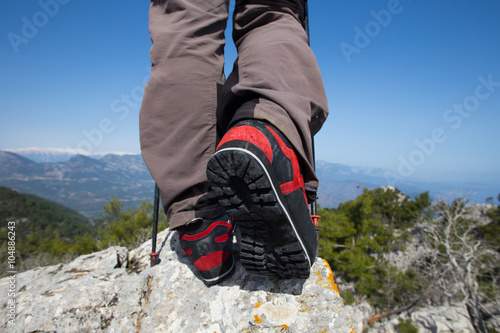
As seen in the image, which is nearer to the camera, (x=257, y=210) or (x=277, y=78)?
(x=257, y=210)

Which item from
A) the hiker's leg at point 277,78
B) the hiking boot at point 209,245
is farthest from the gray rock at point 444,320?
the hiker's leg at point 277,78

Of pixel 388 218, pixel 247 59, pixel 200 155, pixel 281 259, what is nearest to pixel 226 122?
pixel 200 155

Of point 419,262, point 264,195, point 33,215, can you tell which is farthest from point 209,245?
point 33,215

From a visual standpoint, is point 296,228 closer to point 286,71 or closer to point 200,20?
point 286,71

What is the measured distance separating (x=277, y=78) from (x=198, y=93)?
14.9 inches

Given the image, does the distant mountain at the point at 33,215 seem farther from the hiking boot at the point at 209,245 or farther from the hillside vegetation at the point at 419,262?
the hiking boot at the point at 209,245

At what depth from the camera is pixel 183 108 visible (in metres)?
1.15

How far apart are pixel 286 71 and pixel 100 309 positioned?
1397 mm

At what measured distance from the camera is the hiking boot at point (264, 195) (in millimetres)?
842

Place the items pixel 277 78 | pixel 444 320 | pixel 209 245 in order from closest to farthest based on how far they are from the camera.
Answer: pixel 277 78, pixel 209 245, pixel 444 320

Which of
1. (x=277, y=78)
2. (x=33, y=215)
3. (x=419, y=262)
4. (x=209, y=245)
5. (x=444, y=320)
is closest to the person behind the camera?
(x=277, y=78)

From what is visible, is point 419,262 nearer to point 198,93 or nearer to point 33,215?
point 198,93

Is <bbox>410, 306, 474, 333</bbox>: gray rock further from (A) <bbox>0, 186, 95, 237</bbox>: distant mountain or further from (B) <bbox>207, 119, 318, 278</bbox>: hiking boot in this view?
(A) <bbox>0, 186, 95, 237</bbox>: distant mountain

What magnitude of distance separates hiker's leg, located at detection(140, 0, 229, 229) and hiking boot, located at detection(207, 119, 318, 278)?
0.30 metres
